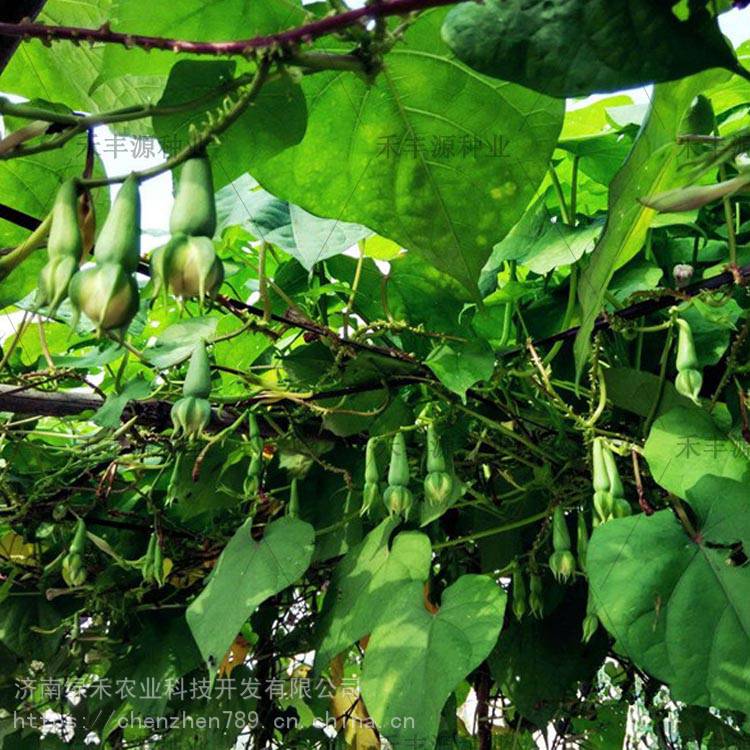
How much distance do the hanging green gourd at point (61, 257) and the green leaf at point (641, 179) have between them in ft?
0.95

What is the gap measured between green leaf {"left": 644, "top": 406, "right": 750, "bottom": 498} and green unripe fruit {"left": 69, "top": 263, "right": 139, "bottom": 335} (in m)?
0.52

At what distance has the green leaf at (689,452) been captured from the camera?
71cm

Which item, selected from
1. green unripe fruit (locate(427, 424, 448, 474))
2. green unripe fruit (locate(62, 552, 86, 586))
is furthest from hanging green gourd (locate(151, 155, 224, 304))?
green unripe fruit (locate(62, 552, 86, 586))

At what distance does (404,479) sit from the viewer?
2.47 ft

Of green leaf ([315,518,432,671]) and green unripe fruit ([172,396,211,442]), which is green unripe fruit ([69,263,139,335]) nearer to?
green unripe fruit ([172,396,211,442])

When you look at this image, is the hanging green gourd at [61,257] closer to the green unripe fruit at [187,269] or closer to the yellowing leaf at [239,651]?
the green unripe fruit at [187,269]

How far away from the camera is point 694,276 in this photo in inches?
33.0

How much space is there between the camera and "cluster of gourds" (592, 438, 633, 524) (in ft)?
2.33

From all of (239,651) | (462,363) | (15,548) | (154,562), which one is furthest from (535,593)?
(15,548)

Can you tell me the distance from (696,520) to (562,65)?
1.76 ft

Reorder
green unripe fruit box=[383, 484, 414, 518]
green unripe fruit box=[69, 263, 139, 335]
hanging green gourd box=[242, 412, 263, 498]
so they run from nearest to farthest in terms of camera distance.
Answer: green unripe fruit box=[69, 263, 139, 335] < green unripe fruit box=[383, 484, 414, 518] < hanging green gourd box=[242, 412, 263, 498]

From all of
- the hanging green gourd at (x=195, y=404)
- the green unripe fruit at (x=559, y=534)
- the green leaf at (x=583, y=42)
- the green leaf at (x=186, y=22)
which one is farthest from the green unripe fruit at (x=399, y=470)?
the green leaf at (x=583, y=42)

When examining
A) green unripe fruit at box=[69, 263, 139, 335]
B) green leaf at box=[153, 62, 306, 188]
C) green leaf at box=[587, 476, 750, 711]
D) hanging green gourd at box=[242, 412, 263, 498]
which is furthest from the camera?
hanging green gourd at box=[242, 412, 263, 498]

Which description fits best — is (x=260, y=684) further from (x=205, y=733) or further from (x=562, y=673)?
(x=562, y=673)
